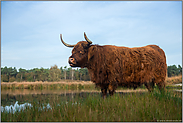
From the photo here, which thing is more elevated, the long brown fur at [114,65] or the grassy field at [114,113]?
the long brown fur at [114,65]

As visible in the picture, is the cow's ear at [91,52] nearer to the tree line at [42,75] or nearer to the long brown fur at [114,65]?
the long brown fur at [114,65]

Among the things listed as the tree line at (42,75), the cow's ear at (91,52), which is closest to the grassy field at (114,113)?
the cow's ear at (91,52)

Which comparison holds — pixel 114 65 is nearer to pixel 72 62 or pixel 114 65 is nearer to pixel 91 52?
pixel 91 52

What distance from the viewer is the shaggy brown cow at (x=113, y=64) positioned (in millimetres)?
5491

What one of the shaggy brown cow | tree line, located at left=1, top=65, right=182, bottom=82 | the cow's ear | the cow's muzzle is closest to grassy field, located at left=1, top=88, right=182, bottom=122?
the shaggy brown cow

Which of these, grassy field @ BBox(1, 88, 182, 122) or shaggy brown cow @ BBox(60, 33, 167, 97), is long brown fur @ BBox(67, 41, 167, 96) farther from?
grassy field @ BBox(1, 88, 182, 122)

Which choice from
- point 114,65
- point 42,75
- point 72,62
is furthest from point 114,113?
point 42,75

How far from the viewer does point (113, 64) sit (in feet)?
18.3

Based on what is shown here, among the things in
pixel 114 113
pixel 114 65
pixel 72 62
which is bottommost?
pixel 114 113

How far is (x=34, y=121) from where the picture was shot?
3.74 meters

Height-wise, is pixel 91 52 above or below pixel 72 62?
above

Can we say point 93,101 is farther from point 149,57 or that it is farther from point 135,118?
point 149,57

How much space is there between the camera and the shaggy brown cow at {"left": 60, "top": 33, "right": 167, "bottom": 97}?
5.49m

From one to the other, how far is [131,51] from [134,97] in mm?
2131
